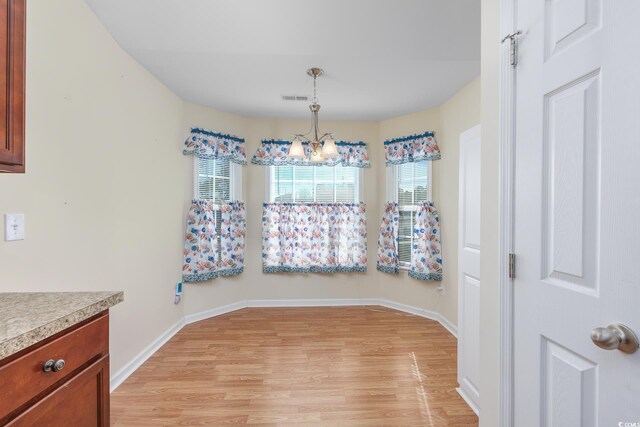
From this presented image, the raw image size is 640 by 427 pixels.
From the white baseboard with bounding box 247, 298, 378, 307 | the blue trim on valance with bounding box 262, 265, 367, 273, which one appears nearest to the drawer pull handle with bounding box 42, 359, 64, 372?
the blue trim on valance with bounding box 262, 265, 367, 273

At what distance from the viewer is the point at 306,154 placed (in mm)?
3768

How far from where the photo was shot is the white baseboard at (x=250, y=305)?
2.25m

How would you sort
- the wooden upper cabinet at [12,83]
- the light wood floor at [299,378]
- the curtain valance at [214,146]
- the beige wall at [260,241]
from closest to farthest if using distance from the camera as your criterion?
the wooden upper cabinet at [12,83] < the light wood floor at [299,378] < the curtain valance at [214,146] < the beige wall at [260,241]

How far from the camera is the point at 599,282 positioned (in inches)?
30.4

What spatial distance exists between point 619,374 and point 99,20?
9.69 feet

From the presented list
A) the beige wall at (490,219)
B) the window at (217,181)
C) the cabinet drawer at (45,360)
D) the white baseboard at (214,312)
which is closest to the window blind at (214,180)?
the window at (217,181)

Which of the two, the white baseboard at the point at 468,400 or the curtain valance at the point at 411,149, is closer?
the white baseboard at the point at 468,400

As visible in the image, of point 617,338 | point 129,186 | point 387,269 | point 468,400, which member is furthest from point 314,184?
point 617,338

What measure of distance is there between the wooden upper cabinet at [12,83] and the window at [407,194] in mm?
3357

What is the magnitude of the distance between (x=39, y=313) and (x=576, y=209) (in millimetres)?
1601

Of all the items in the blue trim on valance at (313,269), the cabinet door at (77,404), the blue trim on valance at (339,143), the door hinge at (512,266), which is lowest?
the blue trim on valance at (313,269)

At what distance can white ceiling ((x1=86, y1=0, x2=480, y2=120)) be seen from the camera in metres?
1.83

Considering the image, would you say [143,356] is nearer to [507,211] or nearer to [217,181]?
[217,181]

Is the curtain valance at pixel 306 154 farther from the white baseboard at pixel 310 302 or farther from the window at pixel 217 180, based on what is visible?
the white baseboard at pixel 310 302
